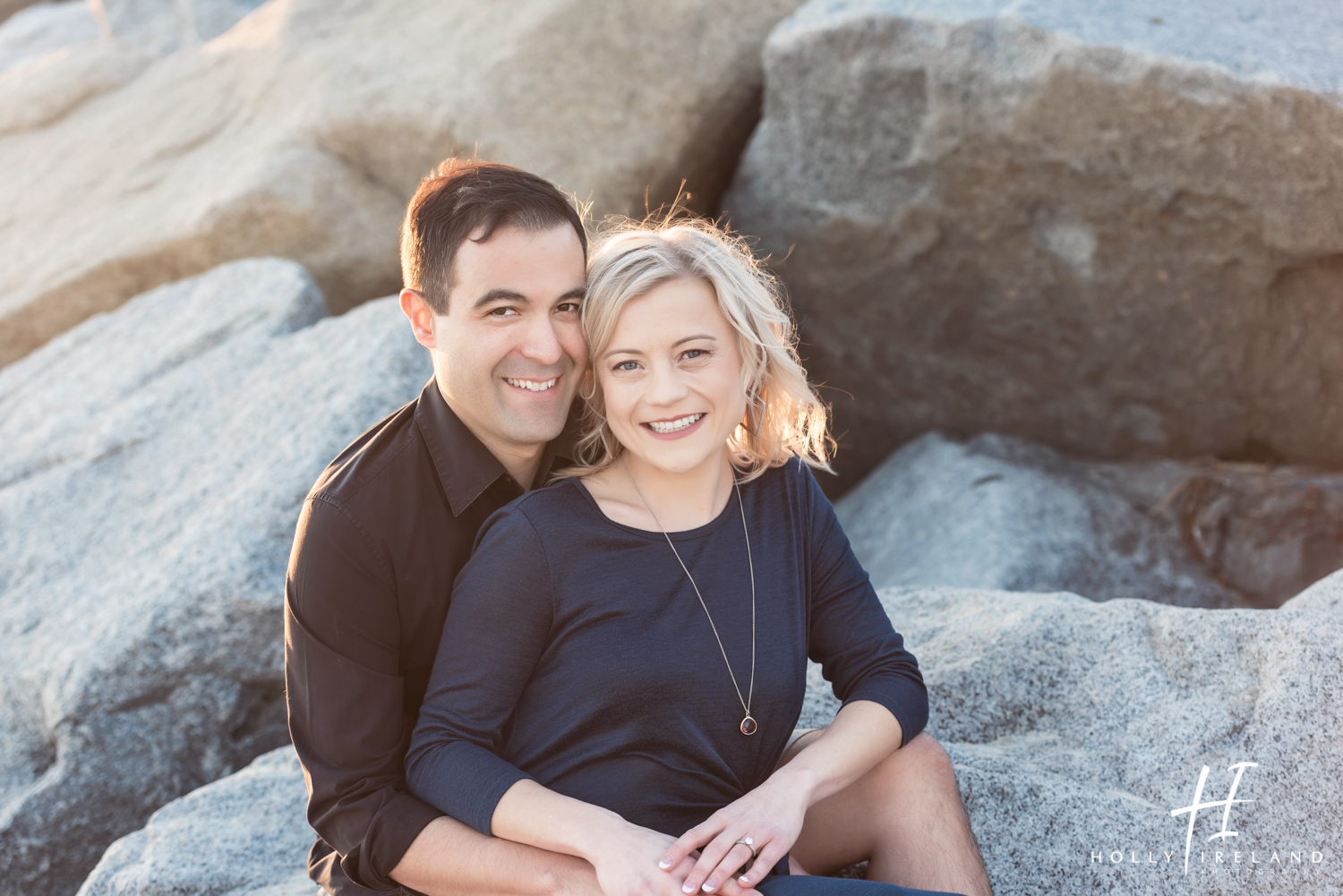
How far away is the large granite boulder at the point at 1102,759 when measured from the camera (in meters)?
2.29

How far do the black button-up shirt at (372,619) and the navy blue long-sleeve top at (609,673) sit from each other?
11cm

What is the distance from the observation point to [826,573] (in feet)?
7.71

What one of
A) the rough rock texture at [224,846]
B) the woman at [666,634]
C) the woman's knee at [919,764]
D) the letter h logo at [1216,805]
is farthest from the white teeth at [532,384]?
the letter h logo at [1216,805]

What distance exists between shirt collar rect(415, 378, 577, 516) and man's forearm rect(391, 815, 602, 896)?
644 mm

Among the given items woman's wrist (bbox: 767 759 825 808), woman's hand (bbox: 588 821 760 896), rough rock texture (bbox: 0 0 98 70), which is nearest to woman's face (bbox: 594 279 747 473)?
woman's wrist (bbox: 767 759 825 808)

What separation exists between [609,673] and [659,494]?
1.31ft

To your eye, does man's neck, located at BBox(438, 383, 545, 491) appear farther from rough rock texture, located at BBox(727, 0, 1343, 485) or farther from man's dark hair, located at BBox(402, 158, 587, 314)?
rough rock texture, located at BBox(727, 0, 1343, 485)

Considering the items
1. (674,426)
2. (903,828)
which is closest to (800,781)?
(903,828)

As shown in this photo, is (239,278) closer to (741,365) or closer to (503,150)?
(503,150)

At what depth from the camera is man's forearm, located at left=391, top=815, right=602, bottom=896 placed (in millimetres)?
1896

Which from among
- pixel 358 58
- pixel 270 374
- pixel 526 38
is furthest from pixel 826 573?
pixel 358 58

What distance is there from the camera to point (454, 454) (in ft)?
7.68

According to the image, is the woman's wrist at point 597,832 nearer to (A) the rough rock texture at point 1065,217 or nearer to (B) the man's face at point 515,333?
(B) the man's face at point 515,333

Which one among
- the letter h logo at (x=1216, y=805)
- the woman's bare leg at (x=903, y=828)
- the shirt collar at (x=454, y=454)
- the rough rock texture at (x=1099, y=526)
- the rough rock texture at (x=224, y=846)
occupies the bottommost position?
the rough rock texture at (x=1099, y=526)
